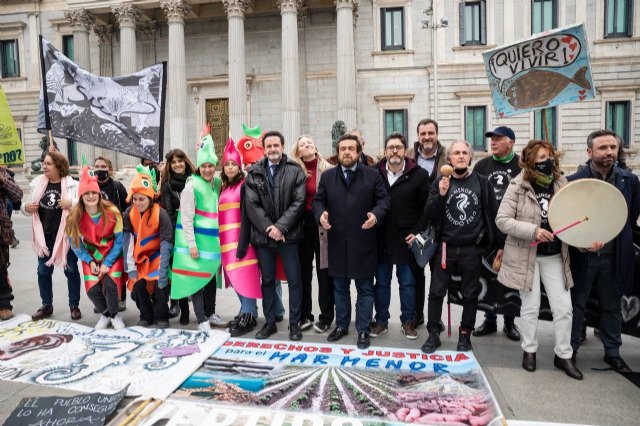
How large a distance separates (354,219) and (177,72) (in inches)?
860

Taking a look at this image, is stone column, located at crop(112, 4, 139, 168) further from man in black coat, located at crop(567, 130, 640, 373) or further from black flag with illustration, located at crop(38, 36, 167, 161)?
man in black coat, located at crop(567, 130, 640, 373)

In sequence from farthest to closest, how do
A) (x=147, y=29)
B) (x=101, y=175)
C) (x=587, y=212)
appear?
(x=147, y=29) → (x=101, y=175) → (x=587, y=212)

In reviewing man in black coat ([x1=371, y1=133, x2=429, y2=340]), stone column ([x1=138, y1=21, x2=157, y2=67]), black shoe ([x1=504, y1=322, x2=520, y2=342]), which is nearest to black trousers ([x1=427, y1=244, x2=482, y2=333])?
man in black coat ([x1=371, y1=133, x2=429, y2=340])

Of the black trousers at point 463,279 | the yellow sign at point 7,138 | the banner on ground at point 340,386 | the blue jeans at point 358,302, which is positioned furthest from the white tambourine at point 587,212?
the yellow sign at point 7,138

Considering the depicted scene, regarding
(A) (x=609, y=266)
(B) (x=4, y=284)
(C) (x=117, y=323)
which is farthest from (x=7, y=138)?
(A) (x=609, y=266)

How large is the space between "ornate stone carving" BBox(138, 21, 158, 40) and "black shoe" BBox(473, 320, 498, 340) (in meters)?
27.9

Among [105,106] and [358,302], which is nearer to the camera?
[358,302]

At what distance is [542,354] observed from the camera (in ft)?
14.6

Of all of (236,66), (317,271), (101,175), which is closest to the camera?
(317,271)

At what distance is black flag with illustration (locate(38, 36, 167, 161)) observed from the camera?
6.10m

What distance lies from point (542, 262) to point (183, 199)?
3745 millimetres

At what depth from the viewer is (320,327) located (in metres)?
5.18

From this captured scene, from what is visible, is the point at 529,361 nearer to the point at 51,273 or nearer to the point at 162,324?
the point at 162,324

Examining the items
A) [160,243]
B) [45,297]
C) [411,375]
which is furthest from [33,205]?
[411,375]
